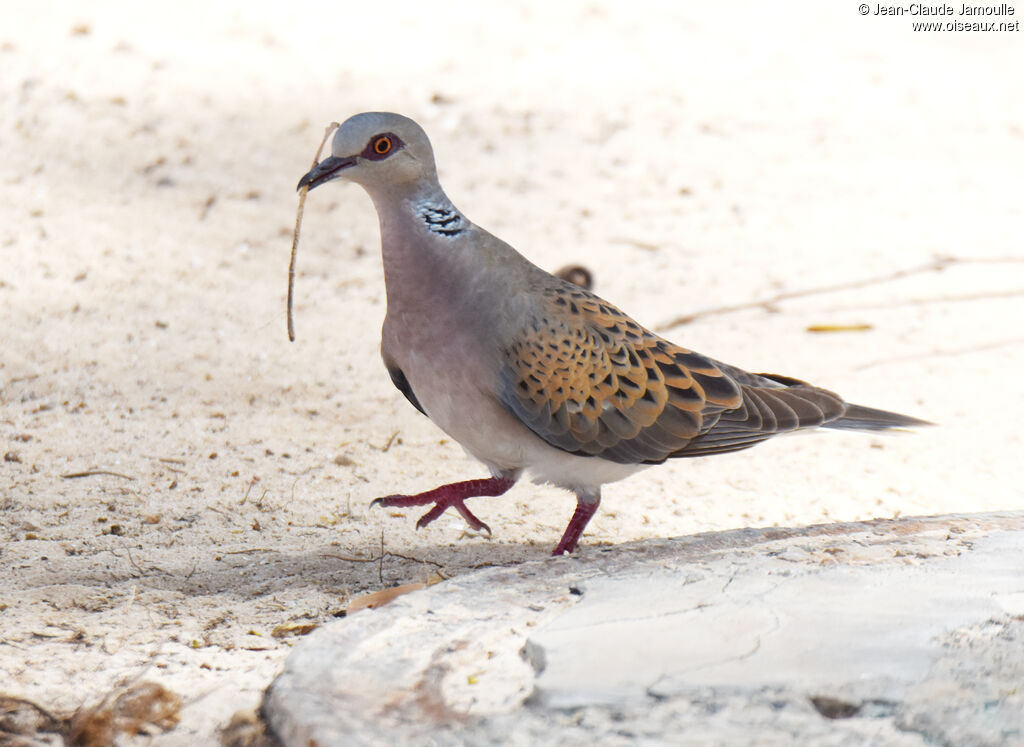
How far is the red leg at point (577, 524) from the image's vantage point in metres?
3.43

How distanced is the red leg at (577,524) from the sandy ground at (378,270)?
0.25 m

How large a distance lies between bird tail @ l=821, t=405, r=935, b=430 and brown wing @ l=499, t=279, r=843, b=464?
0.03 metres

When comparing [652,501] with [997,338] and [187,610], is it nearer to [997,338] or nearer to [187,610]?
[187,610]

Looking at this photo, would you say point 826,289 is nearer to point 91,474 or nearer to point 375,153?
point 375,153

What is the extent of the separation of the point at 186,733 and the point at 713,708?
39.1 inches

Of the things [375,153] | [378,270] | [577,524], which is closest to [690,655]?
[577,524]

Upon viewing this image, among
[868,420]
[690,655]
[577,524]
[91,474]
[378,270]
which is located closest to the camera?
[690,655]

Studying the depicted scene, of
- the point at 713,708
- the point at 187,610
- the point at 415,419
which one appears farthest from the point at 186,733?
the point at 415,419

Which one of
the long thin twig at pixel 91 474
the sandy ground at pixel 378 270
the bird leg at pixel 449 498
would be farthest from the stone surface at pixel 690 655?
the long thin twig at pixel 91 474

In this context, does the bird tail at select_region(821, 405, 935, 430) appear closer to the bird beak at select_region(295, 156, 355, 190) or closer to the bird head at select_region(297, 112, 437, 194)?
the bird head at select_region(297, 112, 437, 194)

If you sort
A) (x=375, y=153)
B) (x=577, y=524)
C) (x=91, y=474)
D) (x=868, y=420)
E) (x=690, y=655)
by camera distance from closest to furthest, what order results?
1. (x=690, y=655)
2. (x=375, y=153)
3. (x=577, y=524)
4. (x=868, y=420)
5. (x=91, y=474)

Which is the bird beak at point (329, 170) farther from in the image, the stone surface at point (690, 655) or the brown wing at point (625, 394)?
the stone surface at point (690, 655)

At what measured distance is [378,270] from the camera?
234 inches

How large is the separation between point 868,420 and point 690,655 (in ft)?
5.24
